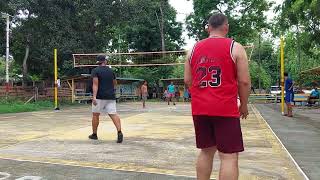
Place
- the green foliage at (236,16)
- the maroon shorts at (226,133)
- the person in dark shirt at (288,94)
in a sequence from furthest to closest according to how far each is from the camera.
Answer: the green foliage at (236,16)
the person in dark shirt at (288,94)
the maroon shorts at (226,133)

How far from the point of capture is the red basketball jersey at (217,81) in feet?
13.9

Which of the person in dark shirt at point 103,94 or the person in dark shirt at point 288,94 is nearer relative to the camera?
the person in dark shirt at point 103,94

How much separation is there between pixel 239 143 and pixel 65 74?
33.4m

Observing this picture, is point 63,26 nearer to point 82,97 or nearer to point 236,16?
point 82,97

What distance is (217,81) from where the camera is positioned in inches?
167

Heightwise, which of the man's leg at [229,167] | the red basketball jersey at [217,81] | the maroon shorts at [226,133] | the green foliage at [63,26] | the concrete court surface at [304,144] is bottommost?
the concrete court surface at [304,144]

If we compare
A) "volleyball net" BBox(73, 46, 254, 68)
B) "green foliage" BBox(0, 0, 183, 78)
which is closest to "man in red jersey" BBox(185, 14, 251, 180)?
"volleyball net" BBox(73, 46, 254, 68)

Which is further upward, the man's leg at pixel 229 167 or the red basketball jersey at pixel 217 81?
the red basketball jersey at pixel 217 81

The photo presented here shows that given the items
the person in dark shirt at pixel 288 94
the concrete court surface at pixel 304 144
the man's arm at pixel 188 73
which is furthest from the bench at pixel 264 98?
the man's arm at pixel 188 73

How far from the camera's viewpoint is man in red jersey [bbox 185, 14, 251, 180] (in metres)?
4.24

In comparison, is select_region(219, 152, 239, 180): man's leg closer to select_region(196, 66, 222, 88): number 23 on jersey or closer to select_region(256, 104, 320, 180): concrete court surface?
select_region(196, 66, 222, 88): number 23 on jersey

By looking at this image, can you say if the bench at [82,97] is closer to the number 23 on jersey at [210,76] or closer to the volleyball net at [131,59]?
the volleyball net at [131,59]

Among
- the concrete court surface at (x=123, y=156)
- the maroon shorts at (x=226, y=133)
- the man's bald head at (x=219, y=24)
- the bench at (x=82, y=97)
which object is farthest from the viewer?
the bench at (x=82, y=97)

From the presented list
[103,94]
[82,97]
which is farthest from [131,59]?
[103,94]
